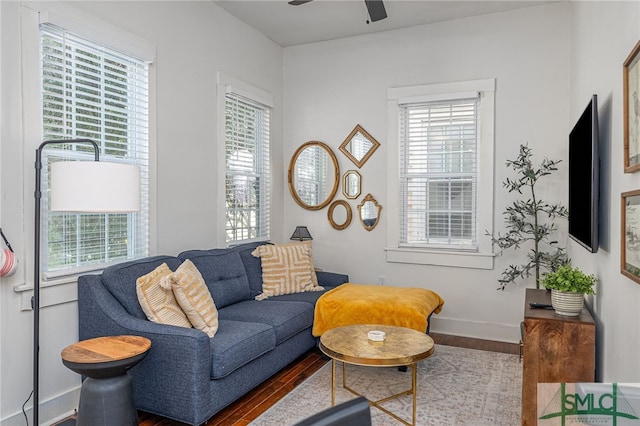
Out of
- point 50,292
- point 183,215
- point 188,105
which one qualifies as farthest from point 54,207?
point 188,105

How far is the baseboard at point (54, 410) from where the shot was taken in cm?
256

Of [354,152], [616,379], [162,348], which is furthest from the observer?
[354,152]

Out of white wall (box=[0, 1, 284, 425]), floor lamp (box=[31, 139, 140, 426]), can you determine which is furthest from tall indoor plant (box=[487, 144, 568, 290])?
floor lamp (box=[31, 139, 140, 426])

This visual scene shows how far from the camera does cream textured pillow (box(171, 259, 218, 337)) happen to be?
2.78 meters

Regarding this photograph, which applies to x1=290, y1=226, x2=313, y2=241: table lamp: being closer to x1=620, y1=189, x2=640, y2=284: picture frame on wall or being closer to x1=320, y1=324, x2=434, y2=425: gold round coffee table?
x1=320, y1=324, x2=434, y2=425: gold round coffee table

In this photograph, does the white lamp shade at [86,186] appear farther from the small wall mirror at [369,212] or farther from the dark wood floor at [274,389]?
the small wall mirror at [369,212]

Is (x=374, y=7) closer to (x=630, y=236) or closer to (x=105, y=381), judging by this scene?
(x=630, y=236)

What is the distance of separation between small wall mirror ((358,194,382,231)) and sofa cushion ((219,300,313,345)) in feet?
5.04

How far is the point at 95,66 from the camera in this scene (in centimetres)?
306

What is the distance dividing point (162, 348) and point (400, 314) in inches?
67.5

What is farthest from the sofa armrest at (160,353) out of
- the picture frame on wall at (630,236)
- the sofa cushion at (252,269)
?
the picture frame on wall at (630,236)

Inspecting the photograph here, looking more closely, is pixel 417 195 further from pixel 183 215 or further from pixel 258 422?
pixel 258 422

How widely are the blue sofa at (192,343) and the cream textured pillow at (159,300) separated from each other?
8 cm
